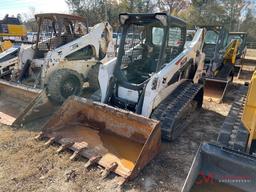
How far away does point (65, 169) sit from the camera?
369 centimetres

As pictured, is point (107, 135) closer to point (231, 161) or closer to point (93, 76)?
point (231, 161)

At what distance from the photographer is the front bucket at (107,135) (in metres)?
3.61

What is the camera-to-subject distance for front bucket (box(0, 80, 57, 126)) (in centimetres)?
515

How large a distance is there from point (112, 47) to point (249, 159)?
5873mm

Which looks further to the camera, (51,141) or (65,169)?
(51,141)

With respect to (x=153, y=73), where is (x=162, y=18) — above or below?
above

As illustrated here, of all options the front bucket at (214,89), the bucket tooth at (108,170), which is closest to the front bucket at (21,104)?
the bucket tooth at (108,170)

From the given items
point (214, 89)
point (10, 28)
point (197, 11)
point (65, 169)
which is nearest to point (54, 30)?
point (65, 169)

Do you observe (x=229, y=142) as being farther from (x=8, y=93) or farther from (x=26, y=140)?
(x=8, y=93)

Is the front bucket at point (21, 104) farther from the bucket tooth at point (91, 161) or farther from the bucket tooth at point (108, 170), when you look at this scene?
the bucket tooth at point (108, 170)

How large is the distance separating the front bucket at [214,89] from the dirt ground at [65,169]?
2786mm

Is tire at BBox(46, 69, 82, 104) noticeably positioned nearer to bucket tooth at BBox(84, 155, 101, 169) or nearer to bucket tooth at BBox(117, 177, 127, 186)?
bucket tooth at BBox(84, 155, 101, 169)

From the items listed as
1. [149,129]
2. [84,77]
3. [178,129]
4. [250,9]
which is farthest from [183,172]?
[250,9]

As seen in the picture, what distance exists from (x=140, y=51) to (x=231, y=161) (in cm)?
311
